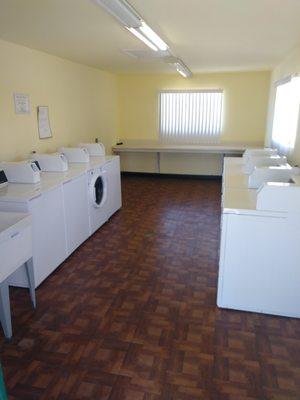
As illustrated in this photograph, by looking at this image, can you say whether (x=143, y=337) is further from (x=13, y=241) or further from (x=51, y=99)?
(x=51, y=99)

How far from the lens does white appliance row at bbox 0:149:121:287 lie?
8.86 ft

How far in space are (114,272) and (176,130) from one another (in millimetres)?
4667

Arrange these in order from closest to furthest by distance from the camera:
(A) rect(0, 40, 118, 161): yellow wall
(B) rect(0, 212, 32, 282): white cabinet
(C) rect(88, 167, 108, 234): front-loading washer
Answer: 1. (B) rect(0, 212, 32, 282): white cabinet
2. (A) rect(0, 40, 118, 161): yellow wall
3. (C) rect(88, 167, 108, 234): front-loading washer

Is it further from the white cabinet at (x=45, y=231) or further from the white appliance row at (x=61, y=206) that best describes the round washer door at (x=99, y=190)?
the white cabinet at (x=45, y=231)

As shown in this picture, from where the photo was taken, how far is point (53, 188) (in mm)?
2951

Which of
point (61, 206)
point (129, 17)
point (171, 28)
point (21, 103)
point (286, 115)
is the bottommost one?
point (61, 206)

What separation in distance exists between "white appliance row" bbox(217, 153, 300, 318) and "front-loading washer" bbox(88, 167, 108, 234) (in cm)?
190

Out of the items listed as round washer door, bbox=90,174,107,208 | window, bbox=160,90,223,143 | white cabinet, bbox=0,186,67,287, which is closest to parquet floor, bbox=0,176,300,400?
white cabinet, bbox=0,186,67,287

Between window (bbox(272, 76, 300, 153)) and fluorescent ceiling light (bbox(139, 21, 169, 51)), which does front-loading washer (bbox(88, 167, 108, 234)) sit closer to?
fluorescent ceiling light (bbox(139, 21, 169, 51))

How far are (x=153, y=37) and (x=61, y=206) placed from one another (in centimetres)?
192

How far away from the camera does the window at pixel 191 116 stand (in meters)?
6.64

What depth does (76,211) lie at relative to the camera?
3.47 metres

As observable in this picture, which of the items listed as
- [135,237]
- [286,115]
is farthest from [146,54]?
[135,237]

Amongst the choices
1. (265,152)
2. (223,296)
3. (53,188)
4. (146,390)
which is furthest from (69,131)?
(146,390)
